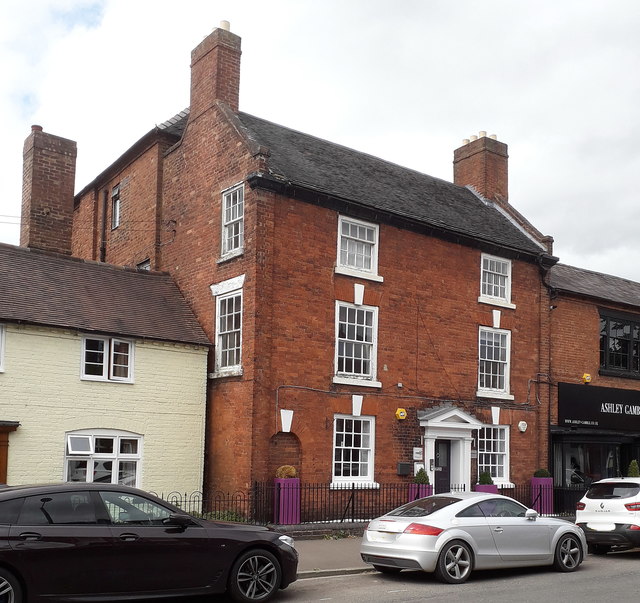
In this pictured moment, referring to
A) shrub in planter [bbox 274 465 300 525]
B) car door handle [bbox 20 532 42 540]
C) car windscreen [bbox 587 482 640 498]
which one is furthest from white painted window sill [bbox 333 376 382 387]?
car door handle [bbox 20 532 42 540]

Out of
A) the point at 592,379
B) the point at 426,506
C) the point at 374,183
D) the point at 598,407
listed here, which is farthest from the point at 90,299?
the point at 598,407

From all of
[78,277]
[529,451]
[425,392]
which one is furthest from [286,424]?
[529,451]

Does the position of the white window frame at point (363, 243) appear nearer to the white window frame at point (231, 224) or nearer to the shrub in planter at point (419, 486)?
the white window frame at point (231, 224)

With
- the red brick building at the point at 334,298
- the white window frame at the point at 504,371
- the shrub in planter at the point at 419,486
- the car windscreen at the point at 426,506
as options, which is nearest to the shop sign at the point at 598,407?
the red brick building at the point at 334,298

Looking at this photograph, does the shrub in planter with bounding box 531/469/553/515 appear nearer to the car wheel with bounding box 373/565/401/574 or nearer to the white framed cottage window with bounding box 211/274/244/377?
the white framed cottage window with bounding box 211/274/244/377

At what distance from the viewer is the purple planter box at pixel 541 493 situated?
2289 cm

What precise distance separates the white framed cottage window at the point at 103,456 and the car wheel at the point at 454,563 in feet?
26.7

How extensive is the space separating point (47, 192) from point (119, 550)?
14093mm

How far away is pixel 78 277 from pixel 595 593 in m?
13.6

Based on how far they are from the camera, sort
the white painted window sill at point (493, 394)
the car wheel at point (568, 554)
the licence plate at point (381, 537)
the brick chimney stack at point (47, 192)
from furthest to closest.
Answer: the white painted window sill at point (493, 394), the brick chimney stack at point (47, 192), the car wheel at point (568, 554), the licence plate at point (381, 537)

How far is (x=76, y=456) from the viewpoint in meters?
17.6

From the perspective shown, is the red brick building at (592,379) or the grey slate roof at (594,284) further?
the grey slate roof at (594,284)

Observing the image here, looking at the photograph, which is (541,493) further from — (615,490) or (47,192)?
(47,192)

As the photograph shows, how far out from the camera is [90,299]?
62.8 feet
